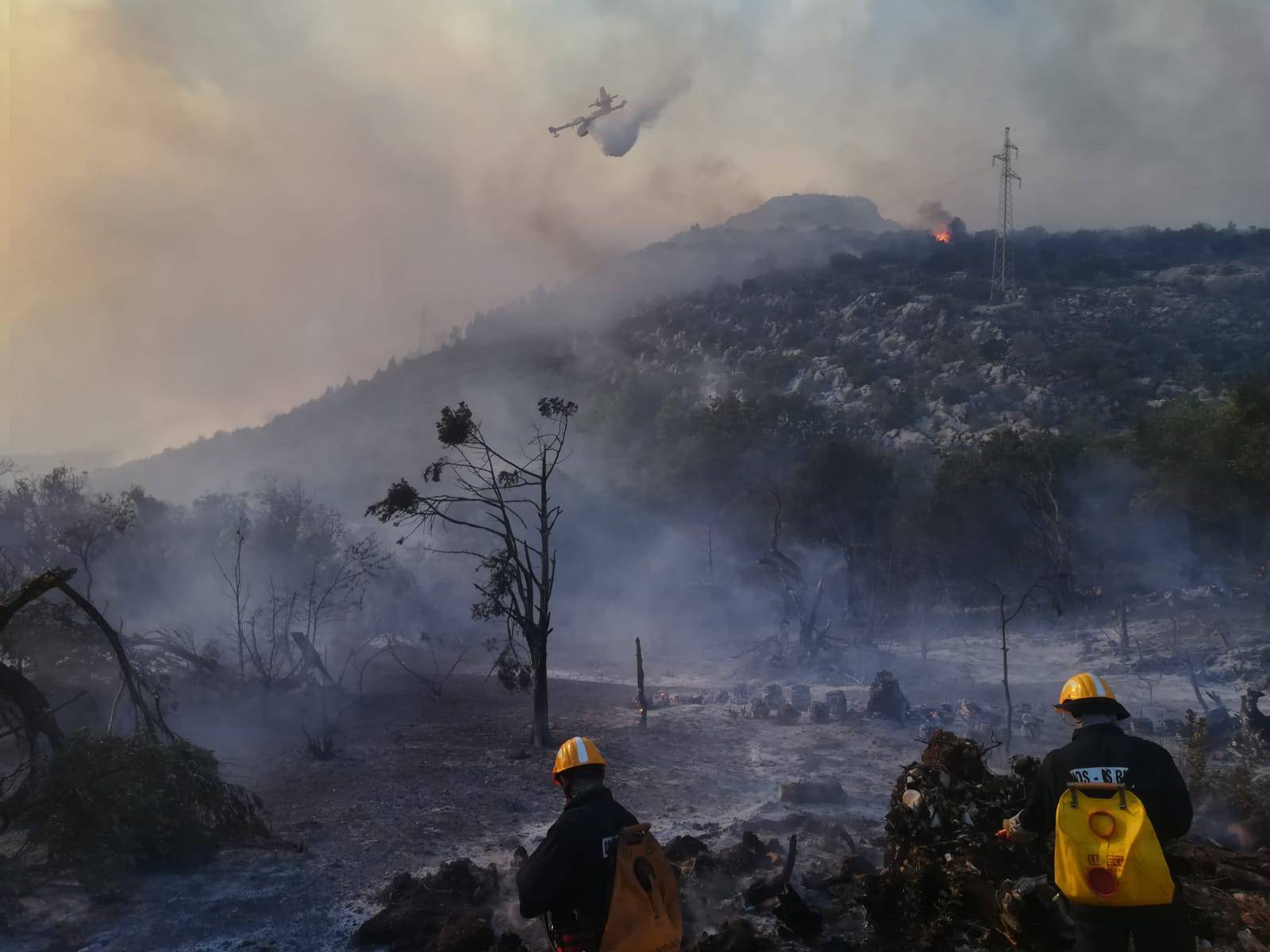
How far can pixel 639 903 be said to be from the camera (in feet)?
12.8

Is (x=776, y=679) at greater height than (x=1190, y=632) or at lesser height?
lesser

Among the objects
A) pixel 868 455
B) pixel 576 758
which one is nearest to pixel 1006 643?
pixel 868 455

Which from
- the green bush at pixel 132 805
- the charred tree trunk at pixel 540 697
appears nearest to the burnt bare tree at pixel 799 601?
the charred tree trunk at pixel 540 697

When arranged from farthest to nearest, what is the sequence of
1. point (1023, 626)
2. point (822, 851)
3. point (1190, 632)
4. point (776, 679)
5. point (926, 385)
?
point (926, 385), point (1023, 626), point (776, 679), point (1190, 632), point (822, 851)

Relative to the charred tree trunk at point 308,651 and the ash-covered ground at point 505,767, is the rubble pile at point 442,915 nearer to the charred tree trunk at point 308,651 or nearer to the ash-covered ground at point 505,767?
the ash-covered ground at point 505,767

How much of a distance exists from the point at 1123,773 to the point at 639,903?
2.54 m

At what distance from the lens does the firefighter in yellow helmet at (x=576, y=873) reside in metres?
3.84

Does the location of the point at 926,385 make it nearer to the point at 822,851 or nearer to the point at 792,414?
the point at 792,414

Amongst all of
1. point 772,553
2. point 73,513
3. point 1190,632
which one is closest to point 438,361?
point 73,513

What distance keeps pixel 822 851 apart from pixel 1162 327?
174ft

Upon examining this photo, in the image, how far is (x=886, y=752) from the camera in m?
15.4

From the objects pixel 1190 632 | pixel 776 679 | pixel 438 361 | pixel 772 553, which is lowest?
pixel 776 679

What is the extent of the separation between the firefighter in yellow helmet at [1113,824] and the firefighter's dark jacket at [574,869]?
2294 millimetres

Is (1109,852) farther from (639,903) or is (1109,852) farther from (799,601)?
(799,601)
